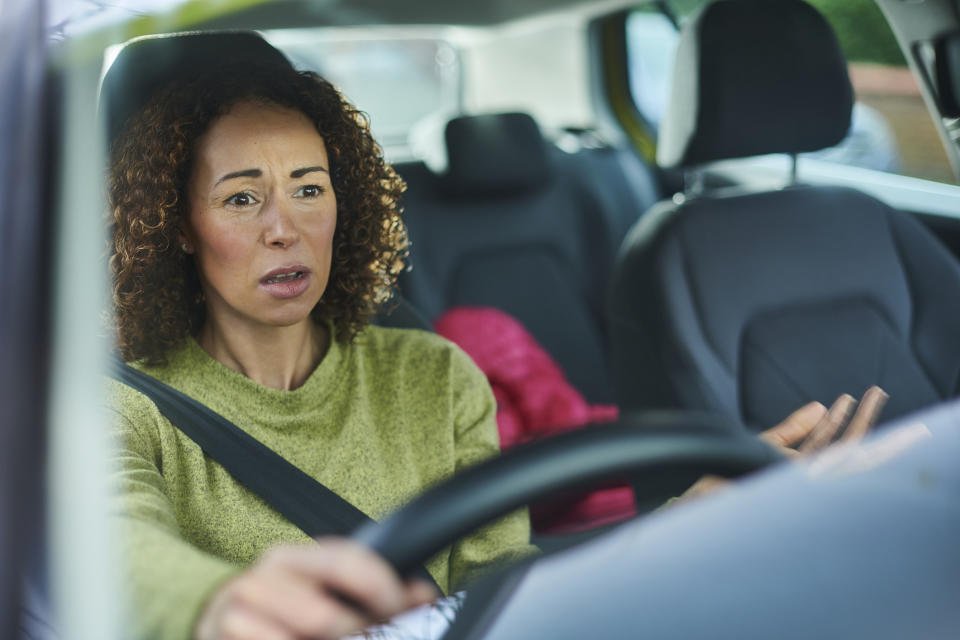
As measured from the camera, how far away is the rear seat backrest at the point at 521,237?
6.57 feet

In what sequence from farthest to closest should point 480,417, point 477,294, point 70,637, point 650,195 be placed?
point 650,195 → point 477,294 → point 480,417 → point 70,637

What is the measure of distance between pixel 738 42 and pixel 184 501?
116cm

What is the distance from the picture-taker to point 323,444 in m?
1.06

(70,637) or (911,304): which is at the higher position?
(70,637)

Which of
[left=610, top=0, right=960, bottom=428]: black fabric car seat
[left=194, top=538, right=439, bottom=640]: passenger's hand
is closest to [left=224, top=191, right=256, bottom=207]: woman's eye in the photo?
[left=194, top=538, right=439, bottom=640]: passenger's hand

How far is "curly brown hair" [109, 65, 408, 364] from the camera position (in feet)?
2.99

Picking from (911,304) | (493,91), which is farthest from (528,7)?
(911,304)

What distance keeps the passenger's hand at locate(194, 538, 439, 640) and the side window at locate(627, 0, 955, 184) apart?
4.32 ft

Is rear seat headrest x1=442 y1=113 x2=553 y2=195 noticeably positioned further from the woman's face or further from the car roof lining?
the woman's face

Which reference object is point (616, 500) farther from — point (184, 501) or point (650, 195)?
point (650, 195)

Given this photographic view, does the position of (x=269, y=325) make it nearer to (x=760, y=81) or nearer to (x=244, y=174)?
(x=244, y=174)

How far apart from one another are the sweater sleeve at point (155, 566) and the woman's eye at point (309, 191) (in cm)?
30

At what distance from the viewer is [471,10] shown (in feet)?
8.04

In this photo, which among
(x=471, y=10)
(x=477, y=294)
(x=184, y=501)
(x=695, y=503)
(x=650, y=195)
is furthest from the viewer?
(x=650, y=195)
